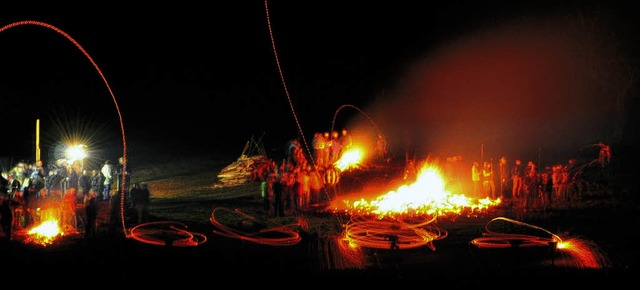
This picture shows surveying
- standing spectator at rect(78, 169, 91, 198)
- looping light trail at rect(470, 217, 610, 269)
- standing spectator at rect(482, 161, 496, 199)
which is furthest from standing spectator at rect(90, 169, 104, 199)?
standing spectator at rect(482, 161, 496, 199)

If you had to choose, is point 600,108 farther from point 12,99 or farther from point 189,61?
point 12,99

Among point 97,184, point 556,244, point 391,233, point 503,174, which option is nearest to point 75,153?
point 97,184

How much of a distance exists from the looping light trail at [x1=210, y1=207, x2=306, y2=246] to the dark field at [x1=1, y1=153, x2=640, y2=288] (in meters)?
0.03

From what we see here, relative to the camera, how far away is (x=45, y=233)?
16.5 m

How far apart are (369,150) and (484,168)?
9350 mm

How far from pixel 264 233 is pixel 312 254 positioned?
3138 millimetres

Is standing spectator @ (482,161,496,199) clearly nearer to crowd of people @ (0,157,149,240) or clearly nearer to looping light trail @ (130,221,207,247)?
looping light trail @ (130,221,207,247)

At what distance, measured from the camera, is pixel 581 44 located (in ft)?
135

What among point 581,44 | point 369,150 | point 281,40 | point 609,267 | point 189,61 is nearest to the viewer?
point 609,267

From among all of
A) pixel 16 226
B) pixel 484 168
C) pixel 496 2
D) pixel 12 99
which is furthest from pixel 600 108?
pixel 12 99

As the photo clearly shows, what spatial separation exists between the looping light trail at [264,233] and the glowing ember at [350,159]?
7.88 m

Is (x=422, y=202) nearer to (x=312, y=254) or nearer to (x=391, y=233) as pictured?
(x=391, y=233)

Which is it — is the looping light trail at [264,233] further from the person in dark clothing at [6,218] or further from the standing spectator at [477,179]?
the standing spectator at [477,179]

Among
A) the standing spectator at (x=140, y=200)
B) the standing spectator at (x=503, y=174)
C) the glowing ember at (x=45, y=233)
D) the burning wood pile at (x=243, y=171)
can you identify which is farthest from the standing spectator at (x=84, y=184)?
the standing spectator at (x=503, y=174)
